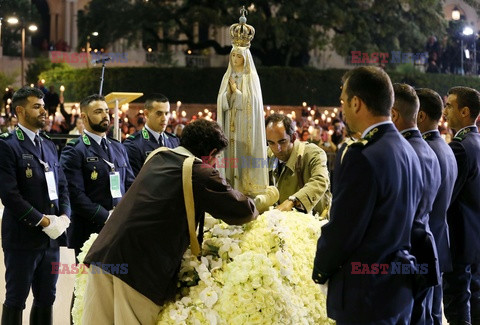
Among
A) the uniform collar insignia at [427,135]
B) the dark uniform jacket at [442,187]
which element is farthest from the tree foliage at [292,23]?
the dark uniform jacket at [442,187]

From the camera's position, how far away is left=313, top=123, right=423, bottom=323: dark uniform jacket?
3.51 m

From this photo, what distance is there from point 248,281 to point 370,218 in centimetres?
105

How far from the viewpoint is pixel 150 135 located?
7098 mm

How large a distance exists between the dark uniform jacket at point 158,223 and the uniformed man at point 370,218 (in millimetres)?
840

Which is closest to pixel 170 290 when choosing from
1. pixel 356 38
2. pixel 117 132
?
pixel 117 132

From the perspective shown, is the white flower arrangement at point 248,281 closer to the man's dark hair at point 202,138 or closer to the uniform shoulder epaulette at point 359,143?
the man's dark hair at point 202,138

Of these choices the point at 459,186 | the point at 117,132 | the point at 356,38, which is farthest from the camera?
the point at 356,38

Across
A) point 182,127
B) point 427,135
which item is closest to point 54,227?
point 427,135

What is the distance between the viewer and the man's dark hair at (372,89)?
3619 mm

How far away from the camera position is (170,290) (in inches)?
170

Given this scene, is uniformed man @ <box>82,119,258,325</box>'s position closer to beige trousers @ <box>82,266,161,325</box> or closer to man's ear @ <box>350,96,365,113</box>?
beige trousers @ <box>82,266,161,325</box>

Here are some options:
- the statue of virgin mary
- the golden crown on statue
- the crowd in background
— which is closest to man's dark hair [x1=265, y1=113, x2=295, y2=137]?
the statue of virgin mary

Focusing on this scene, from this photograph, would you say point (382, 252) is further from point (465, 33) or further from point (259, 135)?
point (465, 33)

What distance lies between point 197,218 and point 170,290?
412 mm
